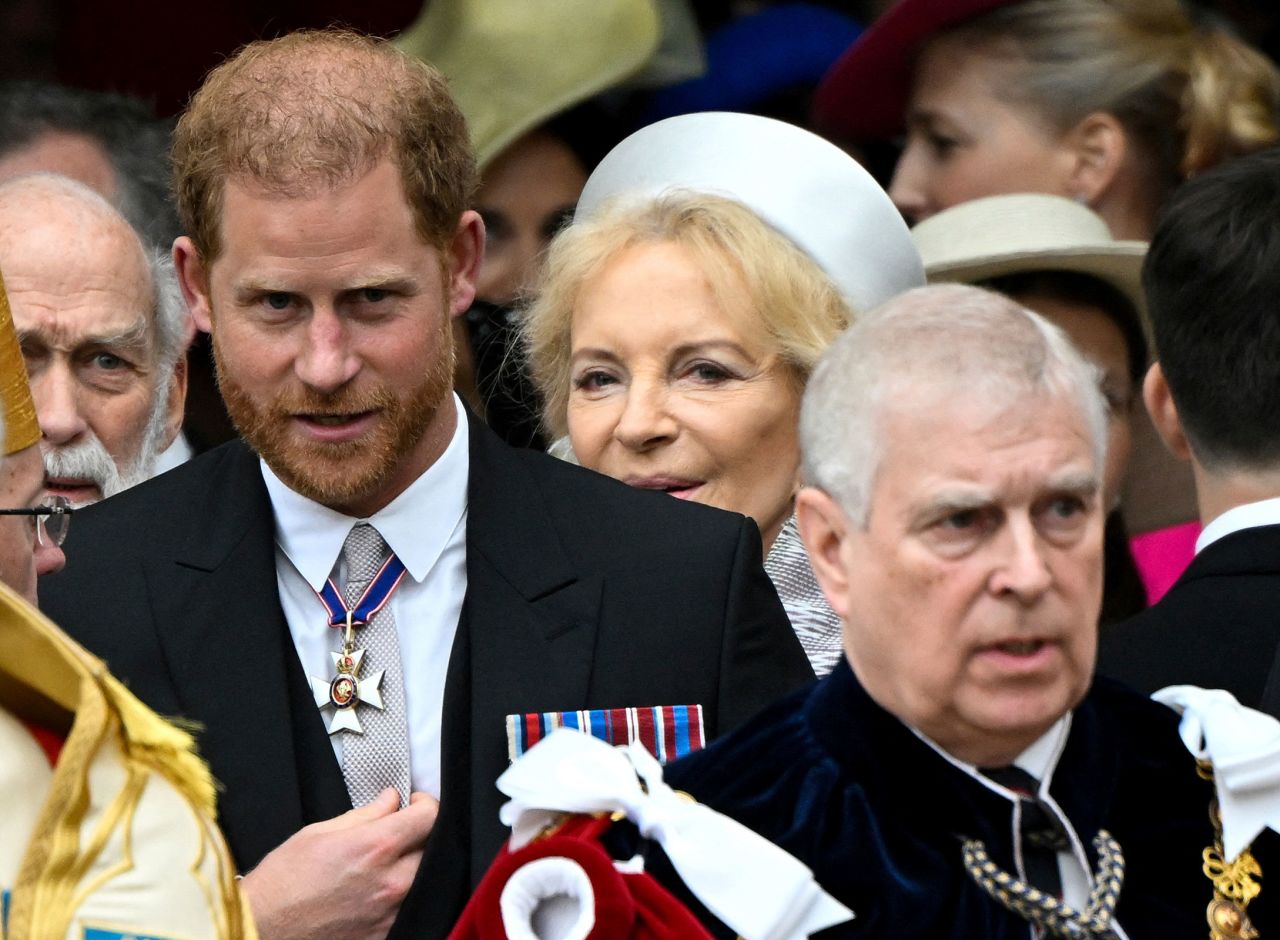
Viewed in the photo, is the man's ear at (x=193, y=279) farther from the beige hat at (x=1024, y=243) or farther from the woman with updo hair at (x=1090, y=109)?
the woman with updo hair at (x=1090, y=109)

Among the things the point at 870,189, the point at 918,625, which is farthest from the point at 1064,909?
the point at 870,189

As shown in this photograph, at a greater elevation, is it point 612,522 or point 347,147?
point 347,147

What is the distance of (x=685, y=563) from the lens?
137 inches

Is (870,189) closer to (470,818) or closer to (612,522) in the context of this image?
(612,522)

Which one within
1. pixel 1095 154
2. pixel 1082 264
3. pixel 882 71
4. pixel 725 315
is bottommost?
pixel 725 315

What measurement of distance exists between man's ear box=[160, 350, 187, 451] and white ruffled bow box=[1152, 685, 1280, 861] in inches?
85.4

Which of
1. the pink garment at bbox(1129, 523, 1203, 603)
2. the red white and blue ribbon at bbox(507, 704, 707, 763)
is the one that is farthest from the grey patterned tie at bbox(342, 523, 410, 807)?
the pink garment at bbox(1129, 523, 1203, 603)

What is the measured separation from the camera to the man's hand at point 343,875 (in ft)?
10.5

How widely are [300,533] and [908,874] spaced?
1.10 meters

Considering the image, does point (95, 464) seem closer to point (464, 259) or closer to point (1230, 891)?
point (464, 259)

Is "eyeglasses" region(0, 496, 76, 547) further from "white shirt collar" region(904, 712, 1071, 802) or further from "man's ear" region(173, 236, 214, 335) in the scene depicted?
"white shirt collar" region(904, 712, 1071, 802)

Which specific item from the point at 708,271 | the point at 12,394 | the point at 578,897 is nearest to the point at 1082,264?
the point at 708,271

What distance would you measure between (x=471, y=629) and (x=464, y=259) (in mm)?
600

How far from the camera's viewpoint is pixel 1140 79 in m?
5.38
